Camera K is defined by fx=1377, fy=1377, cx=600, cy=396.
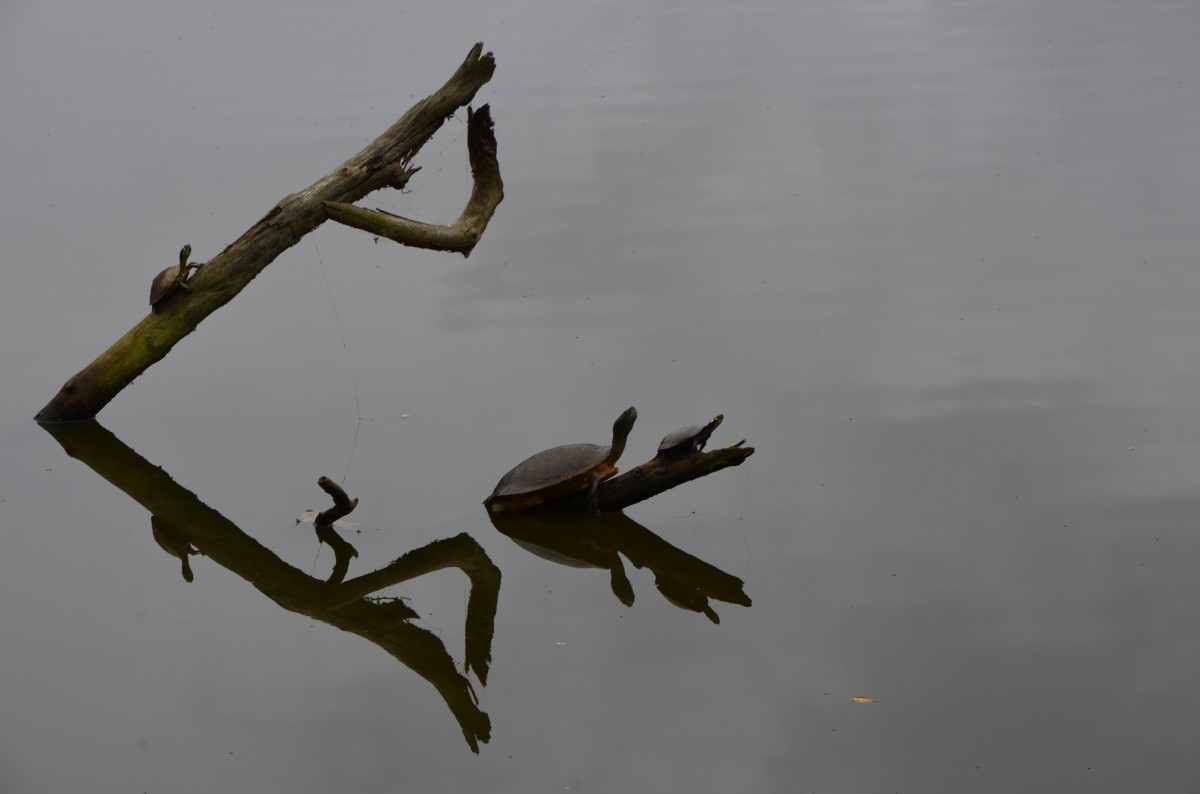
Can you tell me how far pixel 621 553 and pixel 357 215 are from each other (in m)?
2.21

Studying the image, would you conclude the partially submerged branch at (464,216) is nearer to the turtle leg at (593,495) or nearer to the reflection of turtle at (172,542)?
the turtle leg at (593,495)

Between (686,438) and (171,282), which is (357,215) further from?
(686,438)

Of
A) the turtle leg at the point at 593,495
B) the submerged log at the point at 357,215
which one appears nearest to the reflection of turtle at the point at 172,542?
the submerged log at the point at 357,215

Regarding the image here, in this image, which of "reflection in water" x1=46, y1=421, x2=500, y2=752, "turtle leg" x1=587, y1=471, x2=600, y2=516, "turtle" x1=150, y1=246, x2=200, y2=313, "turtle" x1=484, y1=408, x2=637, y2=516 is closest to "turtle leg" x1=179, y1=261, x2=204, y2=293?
"turtle" x1=150, y1=246, x2=200, y2=313

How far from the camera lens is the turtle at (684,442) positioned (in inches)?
243

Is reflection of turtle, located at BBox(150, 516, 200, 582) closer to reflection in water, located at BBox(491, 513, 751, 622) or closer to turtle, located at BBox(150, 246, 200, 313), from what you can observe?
turtle, located at BBox(150, 246, 200, 313)

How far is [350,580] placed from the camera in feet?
20.7

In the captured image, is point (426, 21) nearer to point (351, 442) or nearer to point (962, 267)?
point (962, 267)

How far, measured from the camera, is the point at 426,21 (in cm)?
1839

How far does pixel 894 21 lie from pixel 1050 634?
13.2 meters

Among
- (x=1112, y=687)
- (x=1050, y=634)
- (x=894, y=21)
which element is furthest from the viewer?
(x=894, y=21)

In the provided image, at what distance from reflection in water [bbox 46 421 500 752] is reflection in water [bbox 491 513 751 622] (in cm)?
29

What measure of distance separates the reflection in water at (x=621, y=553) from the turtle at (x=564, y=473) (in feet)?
0.35

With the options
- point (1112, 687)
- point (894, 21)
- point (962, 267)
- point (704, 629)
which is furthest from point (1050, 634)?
point (894, 21)
